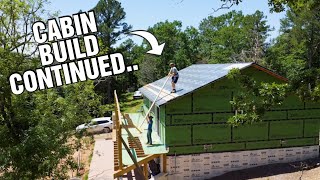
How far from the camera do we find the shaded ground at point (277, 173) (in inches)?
690

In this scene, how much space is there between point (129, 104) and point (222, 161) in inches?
1379

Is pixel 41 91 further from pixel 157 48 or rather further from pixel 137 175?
pixel 137 175

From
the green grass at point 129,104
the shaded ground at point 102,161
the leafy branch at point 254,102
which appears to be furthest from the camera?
the green grass at point 129,104

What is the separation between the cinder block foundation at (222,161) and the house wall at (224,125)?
1.01ft

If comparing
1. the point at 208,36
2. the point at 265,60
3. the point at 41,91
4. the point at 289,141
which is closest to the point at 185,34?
the point at 208,36

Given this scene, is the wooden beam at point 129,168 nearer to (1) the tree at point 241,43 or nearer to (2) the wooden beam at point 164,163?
(2) the wooden beam at point 164,163

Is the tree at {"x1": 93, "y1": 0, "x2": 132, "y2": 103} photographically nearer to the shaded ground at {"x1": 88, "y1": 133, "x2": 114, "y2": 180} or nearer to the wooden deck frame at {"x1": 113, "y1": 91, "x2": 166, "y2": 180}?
the shaded ground at {"x1": 88, "y1": 133, "x2": 114, "y2": 180}

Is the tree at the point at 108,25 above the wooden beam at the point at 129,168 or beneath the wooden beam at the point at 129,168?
above

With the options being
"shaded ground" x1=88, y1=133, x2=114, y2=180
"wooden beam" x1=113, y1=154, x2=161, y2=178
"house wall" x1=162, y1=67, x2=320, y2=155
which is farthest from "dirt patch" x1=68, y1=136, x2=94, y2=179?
"house wall" x1=162, y1=67, x2=320, y2=155

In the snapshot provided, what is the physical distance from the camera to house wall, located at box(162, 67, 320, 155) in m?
18.4

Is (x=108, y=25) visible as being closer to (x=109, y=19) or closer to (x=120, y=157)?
(x=109, y=19)

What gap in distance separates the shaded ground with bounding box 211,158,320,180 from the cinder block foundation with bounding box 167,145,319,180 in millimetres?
380

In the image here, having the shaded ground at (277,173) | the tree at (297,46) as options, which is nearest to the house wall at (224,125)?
the shaded ground at (277,173)

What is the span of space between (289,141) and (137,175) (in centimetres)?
952
